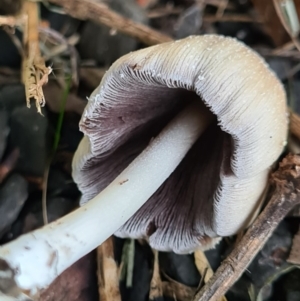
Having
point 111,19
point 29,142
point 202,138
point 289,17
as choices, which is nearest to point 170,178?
point 202,138

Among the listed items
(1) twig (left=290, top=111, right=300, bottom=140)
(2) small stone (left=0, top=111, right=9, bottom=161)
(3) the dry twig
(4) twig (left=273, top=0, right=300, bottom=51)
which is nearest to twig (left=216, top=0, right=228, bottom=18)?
(4) twig (left=273, top=0, right=300, bottom=51)

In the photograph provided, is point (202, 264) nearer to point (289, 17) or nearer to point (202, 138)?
point (202, 138)

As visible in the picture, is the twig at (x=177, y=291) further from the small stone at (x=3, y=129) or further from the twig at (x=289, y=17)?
the twig at (x=289, y=17)

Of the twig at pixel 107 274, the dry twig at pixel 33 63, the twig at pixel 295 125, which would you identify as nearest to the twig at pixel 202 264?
the twig at pixel 107 274

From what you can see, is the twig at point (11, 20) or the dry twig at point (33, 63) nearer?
the dry twig at point (33, 63)

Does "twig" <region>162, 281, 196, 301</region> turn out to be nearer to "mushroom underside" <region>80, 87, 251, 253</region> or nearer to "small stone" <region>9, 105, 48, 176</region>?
"mushroom underside" <region>80, 87, 251, 253</region>

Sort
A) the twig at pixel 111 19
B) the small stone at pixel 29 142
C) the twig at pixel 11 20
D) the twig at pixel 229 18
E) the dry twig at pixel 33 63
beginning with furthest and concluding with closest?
the twig at pixel 229 18
the twig at pixel 111 19
the small stone at pixel 29 142
the twig at pixel 11 20
the dry twig at pixel 33 63
